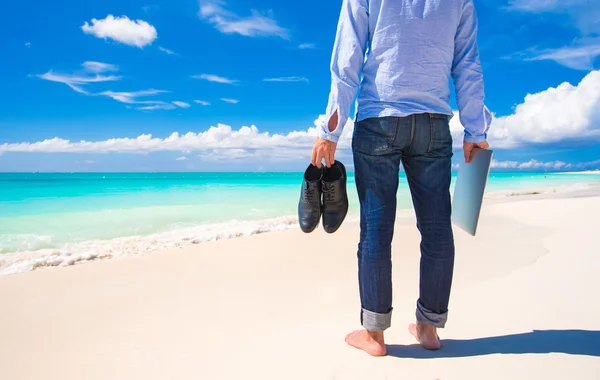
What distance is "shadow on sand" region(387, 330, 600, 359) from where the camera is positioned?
1.67m

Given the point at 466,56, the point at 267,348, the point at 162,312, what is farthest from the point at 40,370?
the point at 466,56

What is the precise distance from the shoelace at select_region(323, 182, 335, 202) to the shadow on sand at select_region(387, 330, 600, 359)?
738 millimetres

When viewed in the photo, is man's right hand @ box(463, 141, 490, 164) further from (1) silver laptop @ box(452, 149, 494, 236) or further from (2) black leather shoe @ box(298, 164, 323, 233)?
(2) black leather shoe @ box(298, 164, 323, 233)

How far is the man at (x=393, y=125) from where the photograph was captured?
5.16 feet

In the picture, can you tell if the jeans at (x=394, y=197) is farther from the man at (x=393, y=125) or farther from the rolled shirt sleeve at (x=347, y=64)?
the rolled shirt sleeve at (x=347, y=64)

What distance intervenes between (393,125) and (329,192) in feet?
1.43

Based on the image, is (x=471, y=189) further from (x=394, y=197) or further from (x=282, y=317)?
(x=282, y=317)

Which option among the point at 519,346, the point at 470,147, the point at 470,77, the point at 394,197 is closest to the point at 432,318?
the point at 519,346

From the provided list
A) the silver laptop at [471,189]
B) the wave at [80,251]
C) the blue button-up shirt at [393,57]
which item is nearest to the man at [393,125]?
the blue button-up shirt at [393,57]

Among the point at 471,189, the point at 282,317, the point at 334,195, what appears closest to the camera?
A: the point at 334,195

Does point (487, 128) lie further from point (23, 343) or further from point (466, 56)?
point (23, 343)

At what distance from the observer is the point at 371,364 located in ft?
5.22

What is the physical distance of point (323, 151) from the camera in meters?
1.61

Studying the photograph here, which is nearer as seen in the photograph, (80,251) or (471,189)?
(471,189)
